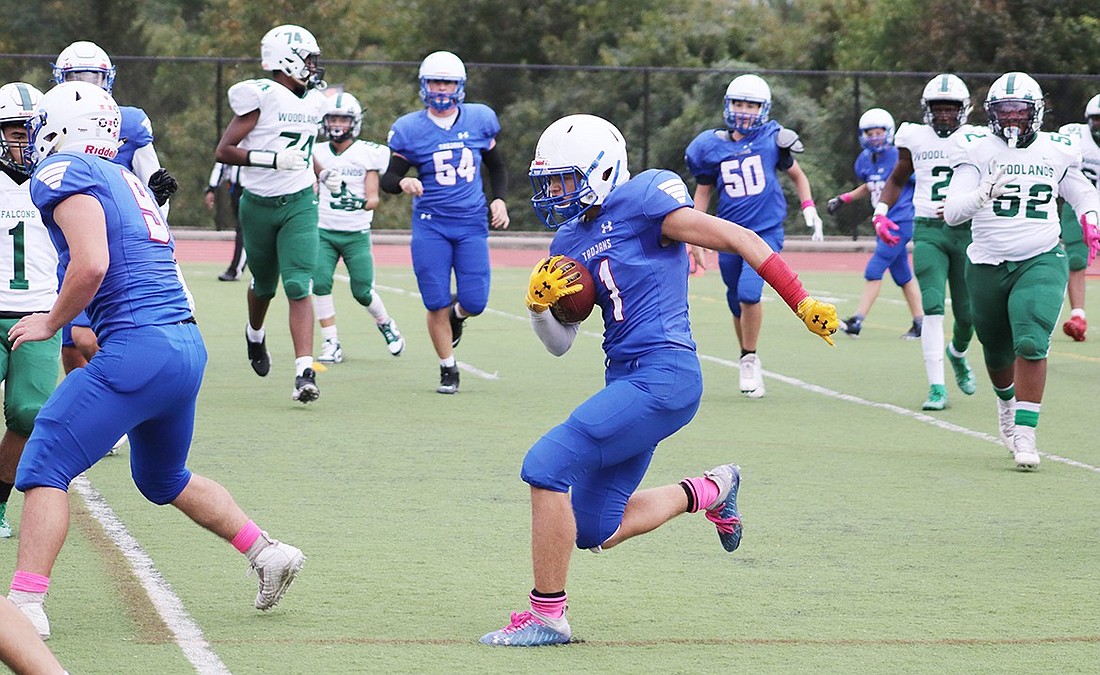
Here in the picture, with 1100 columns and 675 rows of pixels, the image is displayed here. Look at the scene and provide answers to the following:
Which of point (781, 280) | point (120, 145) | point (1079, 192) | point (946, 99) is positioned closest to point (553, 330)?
point (781, 280)

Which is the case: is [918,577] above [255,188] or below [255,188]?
below

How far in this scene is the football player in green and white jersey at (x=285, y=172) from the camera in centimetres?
1002

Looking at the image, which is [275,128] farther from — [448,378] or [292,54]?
[448,378]

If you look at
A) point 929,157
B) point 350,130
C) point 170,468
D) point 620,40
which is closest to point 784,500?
point 170,468

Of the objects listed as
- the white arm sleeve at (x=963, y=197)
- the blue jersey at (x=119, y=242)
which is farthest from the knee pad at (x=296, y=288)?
the blue jersey at (x=119, y=242)

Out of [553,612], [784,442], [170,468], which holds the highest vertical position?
[170,468]

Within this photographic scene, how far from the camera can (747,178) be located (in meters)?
11.2

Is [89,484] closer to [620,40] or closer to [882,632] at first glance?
[882,632]

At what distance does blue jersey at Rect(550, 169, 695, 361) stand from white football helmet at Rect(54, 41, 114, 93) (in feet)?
13.8

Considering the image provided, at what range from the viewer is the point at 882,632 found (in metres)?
5.34

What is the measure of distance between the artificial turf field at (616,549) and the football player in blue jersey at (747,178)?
0.52m

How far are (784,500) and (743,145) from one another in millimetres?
4294

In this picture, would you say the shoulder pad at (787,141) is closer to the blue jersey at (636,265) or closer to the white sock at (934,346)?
the white sock at (934,346)

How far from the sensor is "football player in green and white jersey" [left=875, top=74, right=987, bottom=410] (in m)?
10.4
